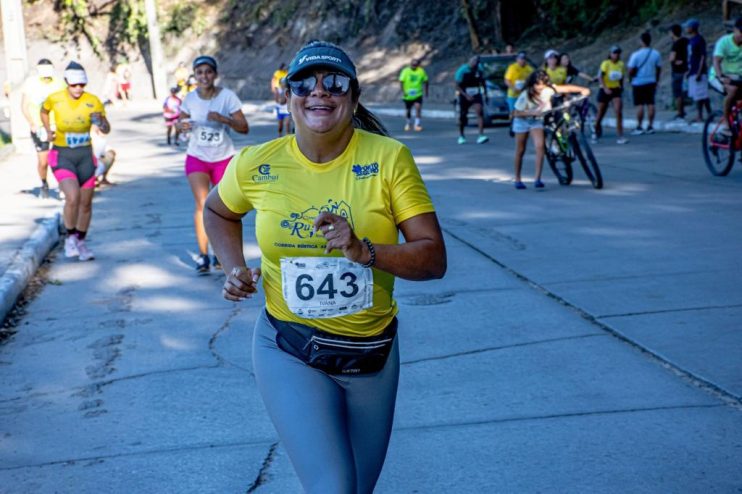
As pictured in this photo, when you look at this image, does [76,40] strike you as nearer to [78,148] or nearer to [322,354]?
[78,148]

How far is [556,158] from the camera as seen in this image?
607 inches

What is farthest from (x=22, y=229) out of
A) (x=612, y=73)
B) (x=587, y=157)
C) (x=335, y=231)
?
(x=612, y=73)

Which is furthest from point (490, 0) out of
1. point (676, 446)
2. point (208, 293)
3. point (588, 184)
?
point (676, 446)

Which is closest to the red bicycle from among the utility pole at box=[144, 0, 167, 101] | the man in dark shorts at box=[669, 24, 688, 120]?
the man in dark shorts at box=[669, 24, 688, 120]

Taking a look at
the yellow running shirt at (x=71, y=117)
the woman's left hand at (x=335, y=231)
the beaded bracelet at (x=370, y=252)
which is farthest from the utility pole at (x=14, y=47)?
the woman's left hand at (x=335, y=231)

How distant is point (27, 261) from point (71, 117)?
1545 millimetres

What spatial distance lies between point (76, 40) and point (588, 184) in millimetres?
52663

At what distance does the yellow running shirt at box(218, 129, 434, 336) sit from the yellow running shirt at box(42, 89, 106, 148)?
792cm

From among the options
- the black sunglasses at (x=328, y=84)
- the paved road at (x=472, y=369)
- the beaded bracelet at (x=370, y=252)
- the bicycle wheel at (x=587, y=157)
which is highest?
the black sunglasses at (x=328, y=84)

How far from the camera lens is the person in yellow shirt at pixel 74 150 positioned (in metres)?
11.3

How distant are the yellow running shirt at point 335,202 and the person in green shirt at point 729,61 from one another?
1144 centimetres

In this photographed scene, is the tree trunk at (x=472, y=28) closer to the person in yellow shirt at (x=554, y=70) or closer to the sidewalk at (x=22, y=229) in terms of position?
the person in yellow shirt at (x=554, y=70)

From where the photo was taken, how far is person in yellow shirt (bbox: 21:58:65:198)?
1620 centimetres

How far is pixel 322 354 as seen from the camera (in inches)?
145
